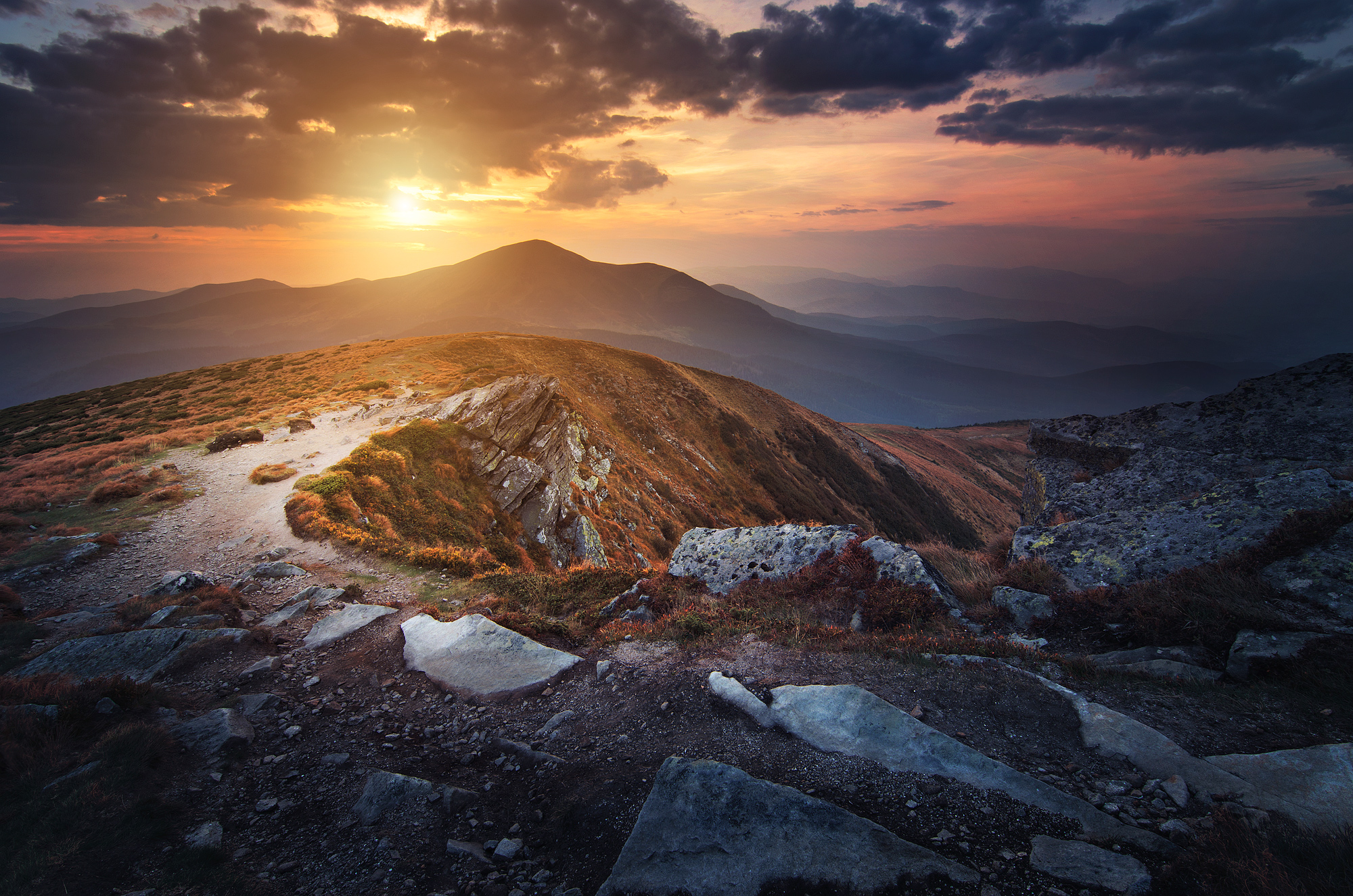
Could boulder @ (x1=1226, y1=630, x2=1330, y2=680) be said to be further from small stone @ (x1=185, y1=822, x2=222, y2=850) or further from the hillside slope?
the hillside slope

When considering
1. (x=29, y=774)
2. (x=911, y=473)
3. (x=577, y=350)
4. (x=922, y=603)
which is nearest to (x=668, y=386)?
(x=577, y=350)

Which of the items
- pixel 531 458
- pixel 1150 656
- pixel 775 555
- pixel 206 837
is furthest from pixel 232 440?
pixel 1150 656

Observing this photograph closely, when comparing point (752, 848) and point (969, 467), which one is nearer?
point (752, 848)

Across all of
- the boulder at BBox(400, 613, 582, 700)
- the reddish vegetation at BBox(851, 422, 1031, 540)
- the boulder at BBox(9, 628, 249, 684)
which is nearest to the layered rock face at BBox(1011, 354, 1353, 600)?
the boulder at BBox(400, 613, 582, 700)

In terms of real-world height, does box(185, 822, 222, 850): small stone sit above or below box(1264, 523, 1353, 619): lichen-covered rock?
below

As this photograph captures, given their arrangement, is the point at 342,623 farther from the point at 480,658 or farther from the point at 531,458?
the point at 531,458
